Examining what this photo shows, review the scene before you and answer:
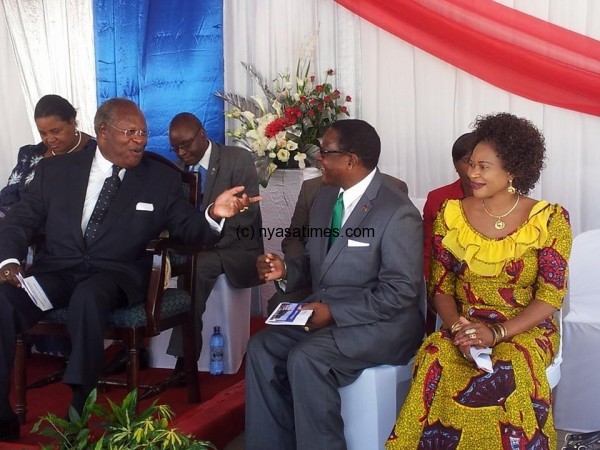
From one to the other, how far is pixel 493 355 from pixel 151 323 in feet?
4.84

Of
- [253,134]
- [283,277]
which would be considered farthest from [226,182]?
[283,277]

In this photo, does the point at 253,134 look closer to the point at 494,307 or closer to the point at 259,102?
the point at 259,102

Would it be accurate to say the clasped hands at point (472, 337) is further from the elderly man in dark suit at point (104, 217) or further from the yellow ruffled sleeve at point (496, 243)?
the elderly man in dark suit at point (104, 217)

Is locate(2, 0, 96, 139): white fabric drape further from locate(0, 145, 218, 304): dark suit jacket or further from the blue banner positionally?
locate(0, 145, 218, 304): dark suit jacket

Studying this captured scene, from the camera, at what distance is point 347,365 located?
290 cm

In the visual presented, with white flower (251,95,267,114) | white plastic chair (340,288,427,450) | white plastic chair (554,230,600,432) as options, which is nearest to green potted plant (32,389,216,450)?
white plastic chair (340,288,427,450)

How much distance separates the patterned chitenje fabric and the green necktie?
15.2 inches

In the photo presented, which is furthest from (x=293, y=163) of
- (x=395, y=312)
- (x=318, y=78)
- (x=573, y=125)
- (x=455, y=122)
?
(x=395, y=312)

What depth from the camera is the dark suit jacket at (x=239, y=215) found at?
4273mm

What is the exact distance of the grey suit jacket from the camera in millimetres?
2914

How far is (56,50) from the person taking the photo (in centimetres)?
609

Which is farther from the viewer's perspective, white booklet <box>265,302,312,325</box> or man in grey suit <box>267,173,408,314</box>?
man in grey suit <box>267,173,408,314</box>

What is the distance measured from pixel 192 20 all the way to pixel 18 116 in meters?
1.78

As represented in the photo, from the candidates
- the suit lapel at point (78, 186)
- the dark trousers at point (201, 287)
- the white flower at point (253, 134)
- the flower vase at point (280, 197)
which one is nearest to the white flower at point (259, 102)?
the white flower at point (253, 134)
